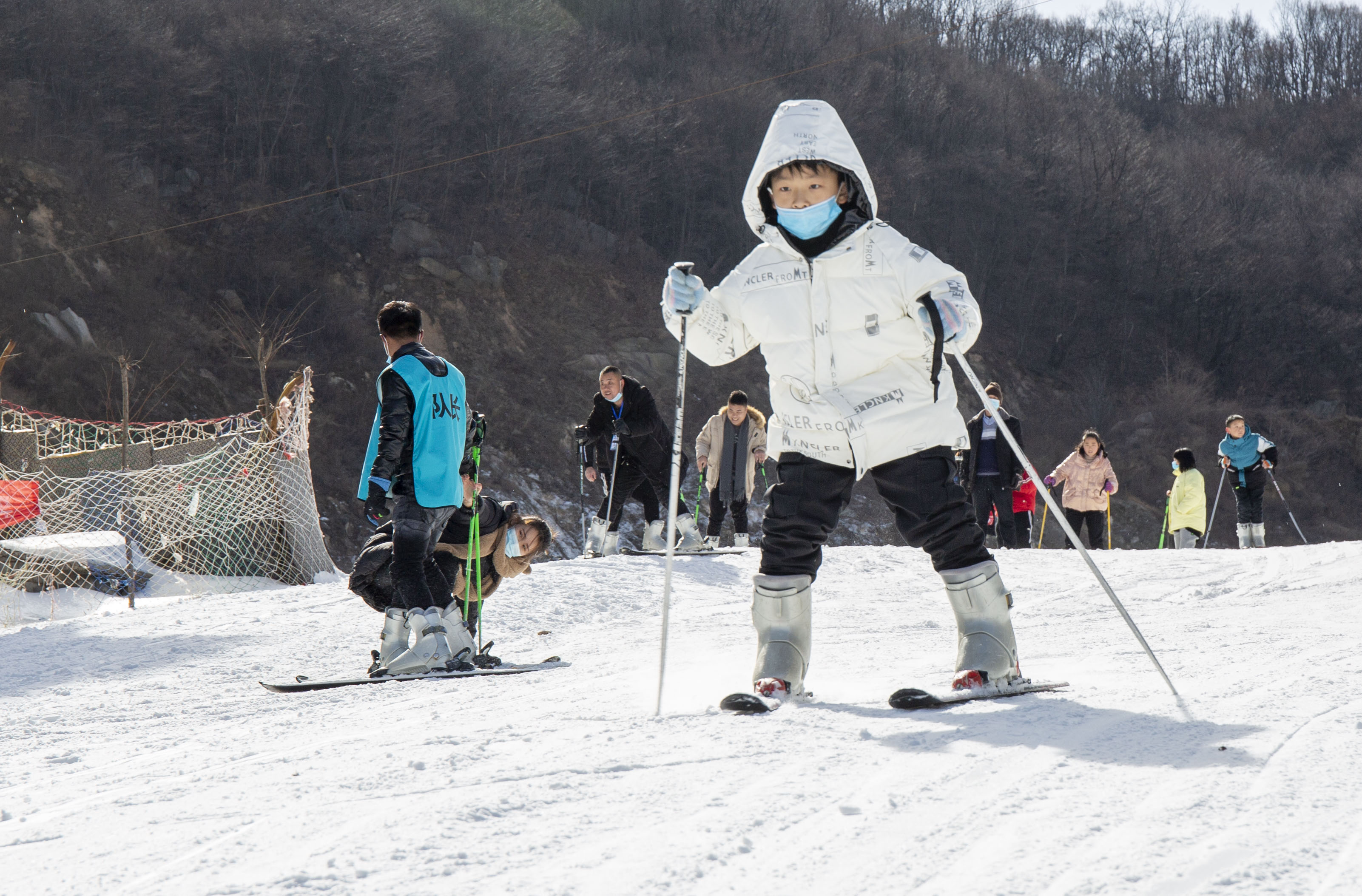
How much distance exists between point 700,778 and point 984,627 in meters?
1.39

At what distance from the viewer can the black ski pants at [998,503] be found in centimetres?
1184

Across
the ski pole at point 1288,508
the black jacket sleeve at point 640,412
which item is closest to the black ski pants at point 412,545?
the black jacket sleeve at point 640,412

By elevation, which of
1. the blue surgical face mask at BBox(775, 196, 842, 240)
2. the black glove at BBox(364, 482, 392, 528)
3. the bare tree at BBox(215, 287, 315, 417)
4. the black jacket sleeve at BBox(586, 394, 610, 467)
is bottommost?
the black glove at BBox(364, 482, 392, 528)

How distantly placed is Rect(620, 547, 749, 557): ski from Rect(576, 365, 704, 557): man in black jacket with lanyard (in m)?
0.15

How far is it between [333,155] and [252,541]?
57.4 feet

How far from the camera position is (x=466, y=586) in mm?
5570

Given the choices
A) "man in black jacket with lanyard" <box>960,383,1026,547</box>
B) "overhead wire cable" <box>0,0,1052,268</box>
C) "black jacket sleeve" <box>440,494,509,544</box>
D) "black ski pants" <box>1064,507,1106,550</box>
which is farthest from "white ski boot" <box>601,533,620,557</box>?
"overhead wire cable" <box>0,0,1052,268</box>

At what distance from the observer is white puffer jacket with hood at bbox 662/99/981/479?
148 inches

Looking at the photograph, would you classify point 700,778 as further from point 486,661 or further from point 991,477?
point 991,477

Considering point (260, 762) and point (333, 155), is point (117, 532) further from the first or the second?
point (333, 155)

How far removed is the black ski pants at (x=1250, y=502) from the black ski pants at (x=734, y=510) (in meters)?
A: 5.49

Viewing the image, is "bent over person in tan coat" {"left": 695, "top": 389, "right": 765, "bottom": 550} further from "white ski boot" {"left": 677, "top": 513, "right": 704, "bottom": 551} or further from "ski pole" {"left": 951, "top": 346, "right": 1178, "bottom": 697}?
"ski pole" {"left": 951, "top": 346, "right": 1178, "bottom": 697}

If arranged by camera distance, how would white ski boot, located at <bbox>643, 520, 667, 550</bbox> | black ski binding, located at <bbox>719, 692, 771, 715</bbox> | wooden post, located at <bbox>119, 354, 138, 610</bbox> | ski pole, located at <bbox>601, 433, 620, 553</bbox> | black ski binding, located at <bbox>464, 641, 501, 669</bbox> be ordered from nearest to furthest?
black ski binding, located at <bbox>719, 692, 771, 715</bbox>
black ski binding, located at <bbox>464, 641, 501, 669</bbox>
wooden post, located at <bbox>119, 354, 138, 610</bbox>
ski pole, located at <bbox>601, 433, 620, 553</bbox>
white ski boot, located at <bbox>643, 520, 667, 550</bbox>

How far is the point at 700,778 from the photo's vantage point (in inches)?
106
